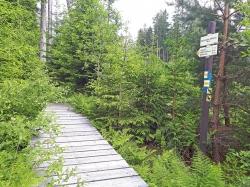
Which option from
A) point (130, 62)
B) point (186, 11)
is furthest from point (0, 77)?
point (186, 11)

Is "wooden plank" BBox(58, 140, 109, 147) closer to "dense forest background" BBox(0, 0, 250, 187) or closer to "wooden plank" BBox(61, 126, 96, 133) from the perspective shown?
"dense forest background" BBox(0, 0, 250, 187)

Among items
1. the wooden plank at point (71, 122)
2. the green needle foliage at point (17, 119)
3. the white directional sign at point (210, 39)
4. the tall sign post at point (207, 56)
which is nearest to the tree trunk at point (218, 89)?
the tall sign post at point (207, 56)

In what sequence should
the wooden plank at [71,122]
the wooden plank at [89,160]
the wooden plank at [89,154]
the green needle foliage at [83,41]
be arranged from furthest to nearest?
1. the green needle foliage at [83,41]
2. the wooden plank at [71,122]
3. the wooden plank at [89,154]
4. the wooden plank at [89,160]

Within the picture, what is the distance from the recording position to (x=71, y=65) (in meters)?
11.1

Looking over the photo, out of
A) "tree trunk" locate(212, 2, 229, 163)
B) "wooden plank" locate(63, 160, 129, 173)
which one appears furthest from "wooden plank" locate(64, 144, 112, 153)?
"tree trunk" locate(212, 2, 229, 163)

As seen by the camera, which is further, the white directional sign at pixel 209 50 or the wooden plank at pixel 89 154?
the white directional sign at pixel 209 50

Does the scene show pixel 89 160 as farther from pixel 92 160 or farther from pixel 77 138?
pixel 77 138

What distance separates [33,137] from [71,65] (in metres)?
6.47

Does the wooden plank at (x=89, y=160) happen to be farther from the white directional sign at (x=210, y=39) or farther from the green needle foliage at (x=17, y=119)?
the white directional sign at (x=210, y=39)

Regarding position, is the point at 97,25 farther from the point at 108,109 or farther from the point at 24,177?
the point at 24,177

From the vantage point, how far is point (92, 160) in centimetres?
436

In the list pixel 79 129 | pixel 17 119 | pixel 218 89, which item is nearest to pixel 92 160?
pixel 17 119

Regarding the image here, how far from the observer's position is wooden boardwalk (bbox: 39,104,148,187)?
12.0ft

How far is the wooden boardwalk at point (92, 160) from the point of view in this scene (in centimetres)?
367
